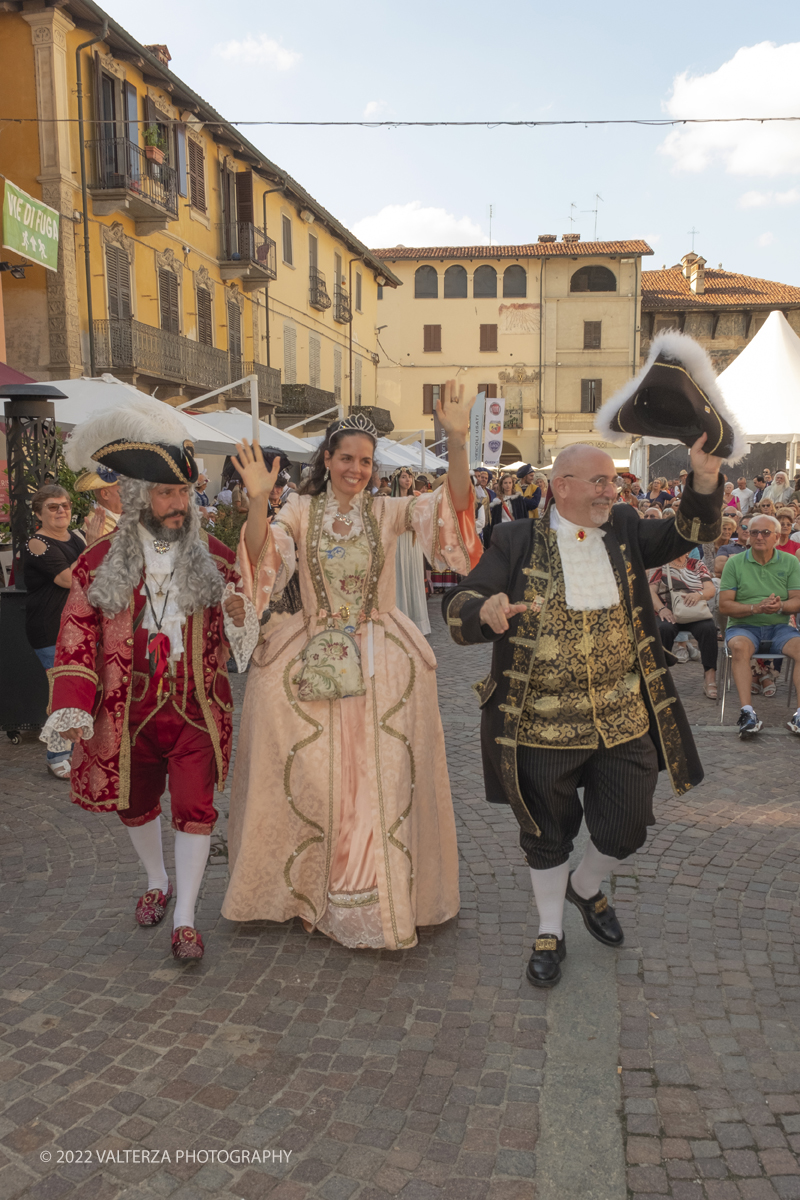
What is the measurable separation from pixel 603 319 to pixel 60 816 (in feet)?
139

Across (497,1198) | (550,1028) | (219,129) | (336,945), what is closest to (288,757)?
(336,945)

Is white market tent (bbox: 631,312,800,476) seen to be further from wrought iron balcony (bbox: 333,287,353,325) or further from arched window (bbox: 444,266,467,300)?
arched window (bbox: 444,266,467,300)

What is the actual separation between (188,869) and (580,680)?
1575 millimetres

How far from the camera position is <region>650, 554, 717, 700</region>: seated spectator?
7648mm

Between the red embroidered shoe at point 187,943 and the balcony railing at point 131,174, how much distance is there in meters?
17.2

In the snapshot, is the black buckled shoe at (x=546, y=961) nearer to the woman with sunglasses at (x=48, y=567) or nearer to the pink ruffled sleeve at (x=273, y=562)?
the pink ruffled sleeve at (x=273, y=562)

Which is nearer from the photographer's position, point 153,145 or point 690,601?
point 690,601

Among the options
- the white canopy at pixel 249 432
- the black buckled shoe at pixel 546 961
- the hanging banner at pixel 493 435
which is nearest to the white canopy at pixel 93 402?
the white canopy at pixel 249 432

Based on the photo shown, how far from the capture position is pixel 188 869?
138 inches

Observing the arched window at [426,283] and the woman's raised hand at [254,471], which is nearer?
the woman's raised hand at [254,471]

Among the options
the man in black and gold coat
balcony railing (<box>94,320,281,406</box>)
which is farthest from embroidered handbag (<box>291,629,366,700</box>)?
balcony railing (<box>94,320,281,406</box>)

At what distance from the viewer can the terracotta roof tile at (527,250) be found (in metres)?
42.7

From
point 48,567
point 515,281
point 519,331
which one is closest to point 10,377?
point 48,567

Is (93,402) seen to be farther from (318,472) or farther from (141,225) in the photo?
(141,225)
